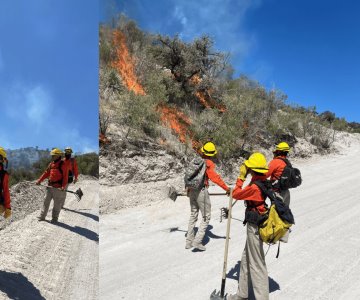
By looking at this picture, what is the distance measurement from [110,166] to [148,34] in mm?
8180

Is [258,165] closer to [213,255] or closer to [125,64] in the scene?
[213,255]

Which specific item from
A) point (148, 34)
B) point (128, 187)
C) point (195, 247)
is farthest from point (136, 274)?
point (148, 34)

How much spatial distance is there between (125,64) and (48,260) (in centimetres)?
935

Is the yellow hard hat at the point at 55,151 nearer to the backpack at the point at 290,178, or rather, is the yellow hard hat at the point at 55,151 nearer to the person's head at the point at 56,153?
the person's head at the point at 56,153

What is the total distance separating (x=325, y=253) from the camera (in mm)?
5105

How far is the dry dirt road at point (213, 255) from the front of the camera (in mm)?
4020

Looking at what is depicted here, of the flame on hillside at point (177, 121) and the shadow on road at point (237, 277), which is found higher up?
the flame on hillside at point (177, 121)

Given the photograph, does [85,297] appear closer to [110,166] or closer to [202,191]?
[202,191]

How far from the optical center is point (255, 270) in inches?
146

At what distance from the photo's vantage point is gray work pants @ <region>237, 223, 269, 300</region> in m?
3.66

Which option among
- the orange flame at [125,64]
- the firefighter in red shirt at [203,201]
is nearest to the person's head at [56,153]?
the firefighter in red shirt at [203,201]

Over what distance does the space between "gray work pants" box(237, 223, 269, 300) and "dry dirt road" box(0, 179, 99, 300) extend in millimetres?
1637

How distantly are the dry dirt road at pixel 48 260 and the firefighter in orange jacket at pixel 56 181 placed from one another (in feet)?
1.27

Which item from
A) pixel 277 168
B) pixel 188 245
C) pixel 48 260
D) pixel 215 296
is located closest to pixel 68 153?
pixel 48 260
